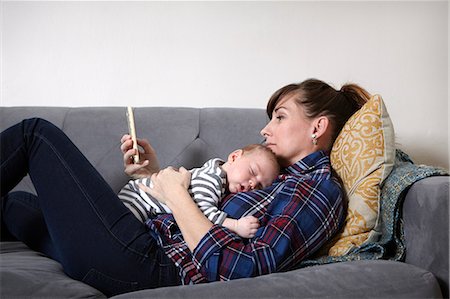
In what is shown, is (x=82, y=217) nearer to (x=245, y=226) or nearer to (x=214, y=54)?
(x=245, y=226)

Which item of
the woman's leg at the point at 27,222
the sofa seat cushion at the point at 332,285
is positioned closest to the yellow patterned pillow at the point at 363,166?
the sofa seat cushion at the point at 332,285

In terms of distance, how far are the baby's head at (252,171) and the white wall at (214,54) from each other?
83 centimetres

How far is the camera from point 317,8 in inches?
101

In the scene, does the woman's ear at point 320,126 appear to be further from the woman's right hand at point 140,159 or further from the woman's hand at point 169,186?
the woman's right hand at point 140,159

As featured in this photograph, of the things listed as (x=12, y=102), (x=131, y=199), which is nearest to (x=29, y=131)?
(x=131, y=199)

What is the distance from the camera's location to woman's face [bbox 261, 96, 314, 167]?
6.04ft

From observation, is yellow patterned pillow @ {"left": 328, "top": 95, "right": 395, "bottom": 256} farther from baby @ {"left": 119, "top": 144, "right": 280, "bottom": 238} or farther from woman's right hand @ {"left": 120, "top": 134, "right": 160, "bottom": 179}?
woman's right hand @ {"left": 120, "top": 134, "right": 160, "bottom": 179}

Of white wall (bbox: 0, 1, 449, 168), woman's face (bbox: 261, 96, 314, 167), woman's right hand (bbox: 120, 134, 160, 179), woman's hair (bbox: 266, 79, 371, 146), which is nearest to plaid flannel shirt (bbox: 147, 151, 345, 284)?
woman's face (bbox: 261, 96, 314, 167)

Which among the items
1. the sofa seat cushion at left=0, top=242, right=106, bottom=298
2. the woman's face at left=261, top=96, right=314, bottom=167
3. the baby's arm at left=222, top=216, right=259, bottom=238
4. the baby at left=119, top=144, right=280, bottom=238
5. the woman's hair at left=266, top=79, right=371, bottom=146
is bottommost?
the sofa seat cushion at left=0, top=242, right=106, bottom=298

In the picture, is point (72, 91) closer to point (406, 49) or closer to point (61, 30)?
point (61, 30)

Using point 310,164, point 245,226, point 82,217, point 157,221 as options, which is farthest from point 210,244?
point 310,164

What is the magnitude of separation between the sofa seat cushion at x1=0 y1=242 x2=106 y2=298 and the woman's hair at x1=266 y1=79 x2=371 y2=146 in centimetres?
89

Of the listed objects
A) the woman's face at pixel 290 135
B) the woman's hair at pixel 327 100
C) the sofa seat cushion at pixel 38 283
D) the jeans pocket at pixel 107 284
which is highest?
the woman's hair at pixel 327 100

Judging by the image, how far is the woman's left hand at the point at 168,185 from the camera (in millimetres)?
1638
